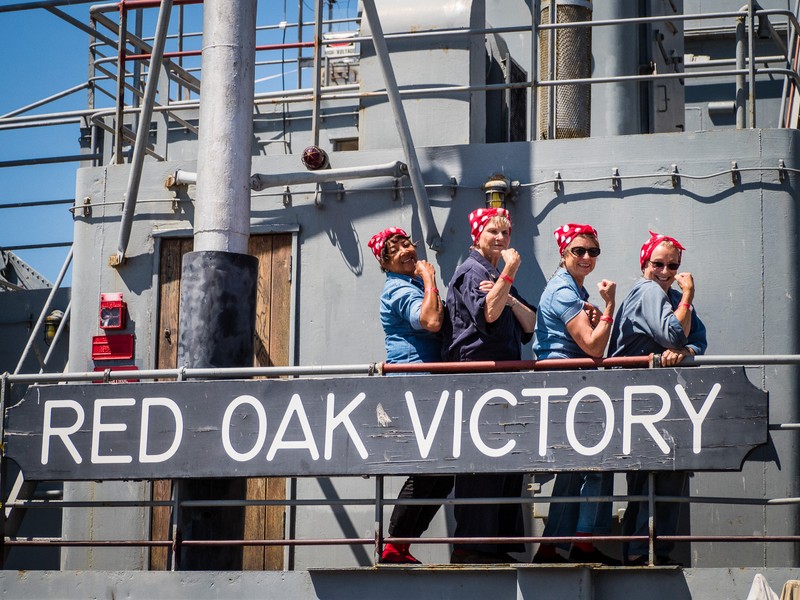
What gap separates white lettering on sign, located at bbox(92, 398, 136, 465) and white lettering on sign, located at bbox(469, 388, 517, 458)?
2039 mm

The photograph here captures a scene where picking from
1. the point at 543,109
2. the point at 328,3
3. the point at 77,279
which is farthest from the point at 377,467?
the point at 328,3

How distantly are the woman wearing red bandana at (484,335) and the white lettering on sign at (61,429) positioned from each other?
87.5 inches

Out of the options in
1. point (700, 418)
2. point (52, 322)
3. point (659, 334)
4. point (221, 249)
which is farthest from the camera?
point (52, 322)

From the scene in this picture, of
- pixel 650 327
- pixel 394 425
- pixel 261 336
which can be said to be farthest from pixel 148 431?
pixel 650 327

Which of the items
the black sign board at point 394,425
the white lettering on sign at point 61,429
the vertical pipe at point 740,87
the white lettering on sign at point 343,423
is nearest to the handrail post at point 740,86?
the vertical pipe at point 740,87

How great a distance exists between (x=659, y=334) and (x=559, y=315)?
0.57m

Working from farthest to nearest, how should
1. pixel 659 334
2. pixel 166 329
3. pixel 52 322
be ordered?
pixel 52 322
pixel 166 329
pixel 659 334

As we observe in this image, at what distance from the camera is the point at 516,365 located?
690cm

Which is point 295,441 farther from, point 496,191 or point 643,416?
point 496,191

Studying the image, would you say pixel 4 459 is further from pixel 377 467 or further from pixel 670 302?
pixel 670 302

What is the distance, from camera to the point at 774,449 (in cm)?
836

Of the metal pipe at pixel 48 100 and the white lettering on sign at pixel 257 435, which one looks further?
the metal pipe at pixel 48 100

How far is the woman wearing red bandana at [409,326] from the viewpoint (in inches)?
286

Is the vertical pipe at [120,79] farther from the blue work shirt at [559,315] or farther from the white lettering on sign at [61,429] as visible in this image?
the blue work shirt at [559,315]
